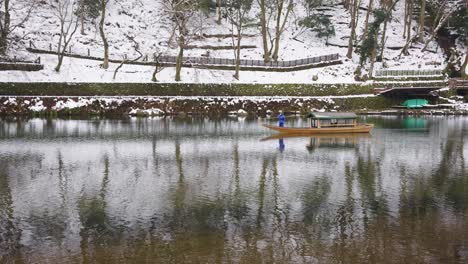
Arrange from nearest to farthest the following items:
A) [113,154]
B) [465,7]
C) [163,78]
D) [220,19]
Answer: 1. [113,154]
2. [163,78]
3. [465,7]
4. [220,19]

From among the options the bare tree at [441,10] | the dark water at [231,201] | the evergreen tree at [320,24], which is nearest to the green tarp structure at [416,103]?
the bare tree at [441,10]

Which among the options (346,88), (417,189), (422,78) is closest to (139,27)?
(346,88)

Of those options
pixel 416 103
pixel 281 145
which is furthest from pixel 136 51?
pixel 281 145

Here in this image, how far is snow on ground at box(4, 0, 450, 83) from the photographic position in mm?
57719

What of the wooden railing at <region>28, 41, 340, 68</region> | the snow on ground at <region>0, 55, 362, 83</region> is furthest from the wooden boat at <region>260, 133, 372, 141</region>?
the wooden railing at <region>28, 41, 340, 68</region>

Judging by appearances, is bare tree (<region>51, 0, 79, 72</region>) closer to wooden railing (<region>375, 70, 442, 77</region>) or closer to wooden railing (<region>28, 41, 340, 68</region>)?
wooden railing (<region>28, 41, 340, 68</region>)

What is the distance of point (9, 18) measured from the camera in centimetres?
5800

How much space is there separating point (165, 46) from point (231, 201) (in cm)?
5579

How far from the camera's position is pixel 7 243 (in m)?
12.6

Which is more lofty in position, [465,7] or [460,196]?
[465,7]

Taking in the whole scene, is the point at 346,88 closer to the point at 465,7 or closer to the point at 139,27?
the point at 465,7

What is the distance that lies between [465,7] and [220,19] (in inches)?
1560

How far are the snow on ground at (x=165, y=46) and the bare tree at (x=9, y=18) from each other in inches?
58.3

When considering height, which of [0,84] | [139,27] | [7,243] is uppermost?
[139,27]
